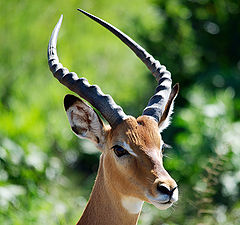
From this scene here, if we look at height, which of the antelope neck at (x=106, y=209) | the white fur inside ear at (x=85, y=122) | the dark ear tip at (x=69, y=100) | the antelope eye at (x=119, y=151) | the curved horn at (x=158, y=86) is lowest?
the antelope neck at (x=106, y=209)

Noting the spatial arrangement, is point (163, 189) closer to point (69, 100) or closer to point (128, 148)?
point (128, 148)

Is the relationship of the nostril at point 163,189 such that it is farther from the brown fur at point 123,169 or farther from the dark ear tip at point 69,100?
the dark ear tip at point 69,100

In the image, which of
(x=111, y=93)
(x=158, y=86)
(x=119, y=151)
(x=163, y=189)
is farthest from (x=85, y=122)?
(x=111, y=93)

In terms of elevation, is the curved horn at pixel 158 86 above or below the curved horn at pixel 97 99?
above

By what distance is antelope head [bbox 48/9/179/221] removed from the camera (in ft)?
13.9

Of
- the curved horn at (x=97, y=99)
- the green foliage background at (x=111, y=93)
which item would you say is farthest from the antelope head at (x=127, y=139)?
the green foliage background at (x=111, y=93)

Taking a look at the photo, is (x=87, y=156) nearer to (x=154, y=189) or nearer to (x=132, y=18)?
(x=132, y=18)

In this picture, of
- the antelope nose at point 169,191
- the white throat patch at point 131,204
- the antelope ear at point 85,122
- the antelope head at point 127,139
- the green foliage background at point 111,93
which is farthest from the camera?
the green foliage background at point 111,93

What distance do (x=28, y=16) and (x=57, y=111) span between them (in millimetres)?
2568

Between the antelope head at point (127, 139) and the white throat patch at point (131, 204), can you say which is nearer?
the antelope head at point (127, 139)

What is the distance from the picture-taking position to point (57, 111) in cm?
1425

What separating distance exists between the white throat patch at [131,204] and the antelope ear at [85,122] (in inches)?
21.4

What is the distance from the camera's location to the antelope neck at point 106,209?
462 centimetres

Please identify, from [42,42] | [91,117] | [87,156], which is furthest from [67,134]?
[91,117]
